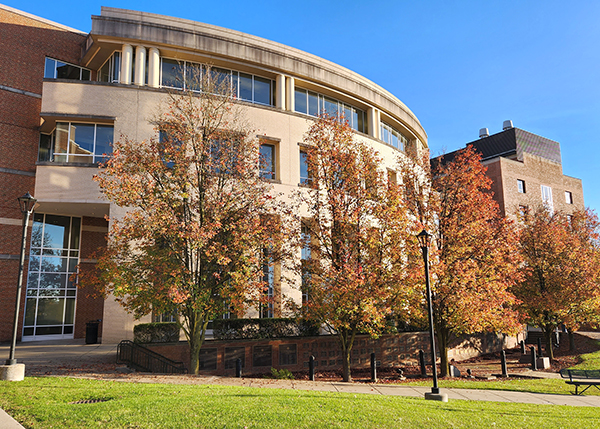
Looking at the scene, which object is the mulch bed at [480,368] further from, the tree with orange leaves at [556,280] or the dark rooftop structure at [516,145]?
the dark rooftop structure at [516,145]

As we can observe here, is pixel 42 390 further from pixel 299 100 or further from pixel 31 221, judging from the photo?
pixel 299 100

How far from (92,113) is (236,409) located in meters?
17.7

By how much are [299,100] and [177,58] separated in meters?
7.45

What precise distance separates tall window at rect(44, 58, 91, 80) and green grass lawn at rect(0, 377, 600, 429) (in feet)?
61.5

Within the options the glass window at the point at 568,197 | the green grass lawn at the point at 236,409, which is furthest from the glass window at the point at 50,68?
the glass window at the point at 568,197

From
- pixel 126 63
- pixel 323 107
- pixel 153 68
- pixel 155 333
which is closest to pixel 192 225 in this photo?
pixel 155 333

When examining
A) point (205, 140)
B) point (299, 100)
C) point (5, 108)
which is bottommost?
point (205, 140)

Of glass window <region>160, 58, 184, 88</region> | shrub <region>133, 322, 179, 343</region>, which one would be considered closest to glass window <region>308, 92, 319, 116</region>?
glass window <region>160, 58, 184, 88</region>

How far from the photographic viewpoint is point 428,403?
10031mm

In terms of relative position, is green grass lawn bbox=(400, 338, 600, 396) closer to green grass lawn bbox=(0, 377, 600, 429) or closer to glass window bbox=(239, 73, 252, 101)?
green grass lawn bbox=(0, 377, 600, 429)

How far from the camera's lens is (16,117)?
2195cm

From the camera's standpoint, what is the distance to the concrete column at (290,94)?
81.5ft

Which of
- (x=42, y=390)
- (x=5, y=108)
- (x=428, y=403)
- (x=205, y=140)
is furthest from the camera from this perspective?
(x=5, y=108)

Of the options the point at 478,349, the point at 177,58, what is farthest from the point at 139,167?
the point at 478,349
